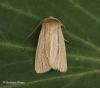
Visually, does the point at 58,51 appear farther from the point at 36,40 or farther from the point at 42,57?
the point at 36,40

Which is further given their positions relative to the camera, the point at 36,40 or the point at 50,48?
the point at 36,40

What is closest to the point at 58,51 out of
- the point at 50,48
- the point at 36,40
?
the point at 50,48

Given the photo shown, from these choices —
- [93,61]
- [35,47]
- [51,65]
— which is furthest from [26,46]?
[93,61]

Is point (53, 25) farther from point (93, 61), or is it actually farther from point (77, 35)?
point (93, 61)

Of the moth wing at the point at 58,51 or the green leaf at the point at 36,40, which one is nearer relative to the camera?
the moth wing at the point at 58,51
